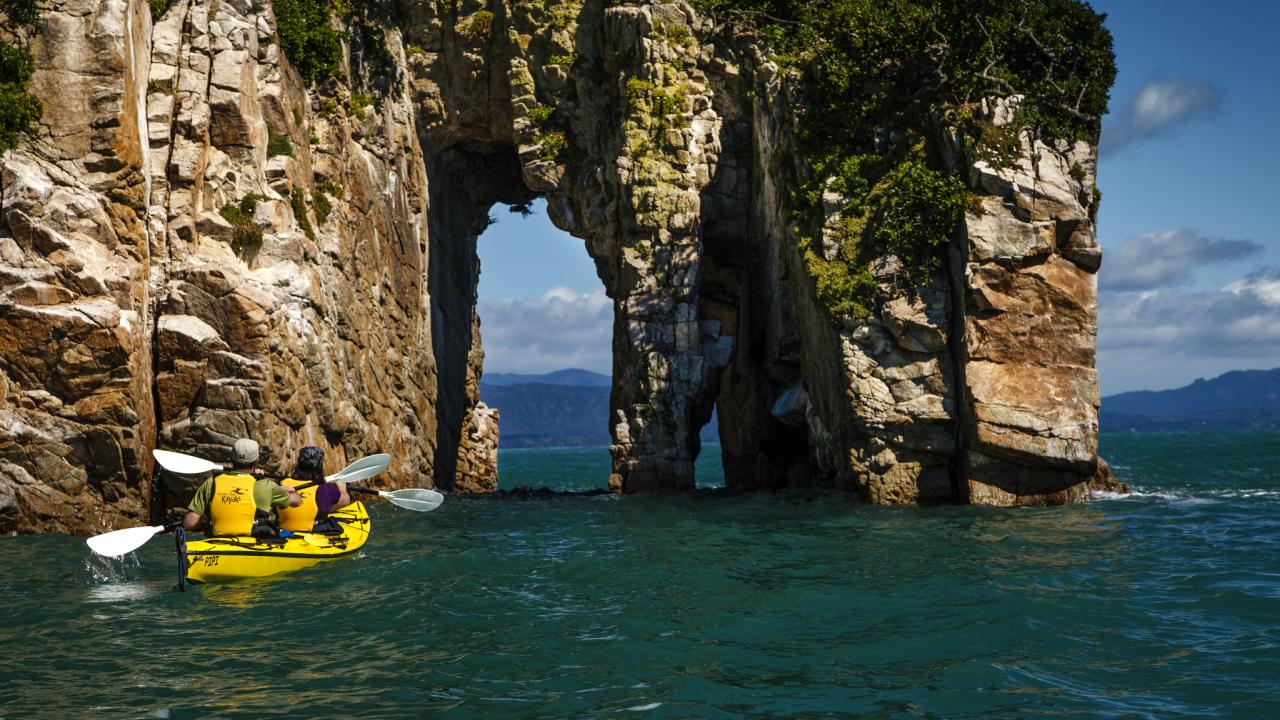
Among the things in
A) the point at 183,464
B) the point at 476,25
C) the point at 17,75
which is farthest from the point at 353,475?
the point at 476,25

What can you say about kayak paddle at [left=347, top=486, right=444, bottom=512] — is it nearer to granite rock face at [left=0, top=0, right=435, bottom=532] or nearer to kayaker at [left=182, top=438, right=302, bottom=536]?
kayaker at [left=182, top=438, right=302, bottom=536]

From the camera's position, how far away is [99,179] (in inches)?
866

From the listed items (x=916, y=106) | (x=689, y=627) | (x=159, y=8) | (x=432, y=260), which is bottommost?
(x=689, y=627)

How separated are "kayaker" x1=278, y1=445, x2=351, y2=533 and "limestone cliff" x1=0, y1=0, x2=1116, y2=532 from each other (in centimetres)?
581

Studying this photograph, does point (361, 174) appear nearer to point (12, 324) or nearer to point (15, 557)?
point (12, 324)

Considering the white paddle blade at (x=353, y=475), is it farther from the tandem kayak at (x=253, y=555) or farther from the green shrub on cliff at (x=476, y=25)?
the green shrub on cliff at (x=476, y=25)

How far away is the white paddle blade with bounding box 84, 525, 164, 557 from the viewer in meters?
15.3

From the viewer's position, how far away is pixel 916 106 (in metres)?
26.5

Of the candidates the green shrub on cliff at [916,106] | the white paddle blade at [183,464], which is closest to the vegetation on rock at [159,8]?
the white paddle blade at [183,464]

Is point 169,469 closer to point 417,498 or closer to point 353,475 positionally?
point 353,475

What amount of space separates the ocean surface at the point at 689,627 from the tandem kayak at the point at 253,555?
0.29 meters

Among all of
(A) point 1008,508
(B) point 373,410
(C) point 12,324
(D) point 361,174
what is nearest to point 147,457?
(C) point 12,324

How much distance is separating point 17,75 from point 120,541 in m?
11.9

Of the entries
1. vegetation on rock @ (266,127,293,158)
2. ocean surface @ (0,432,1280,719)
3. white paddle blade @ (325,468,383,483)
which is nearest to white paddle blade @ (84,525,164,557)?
ocean surface @ (0,432,1280,719)
